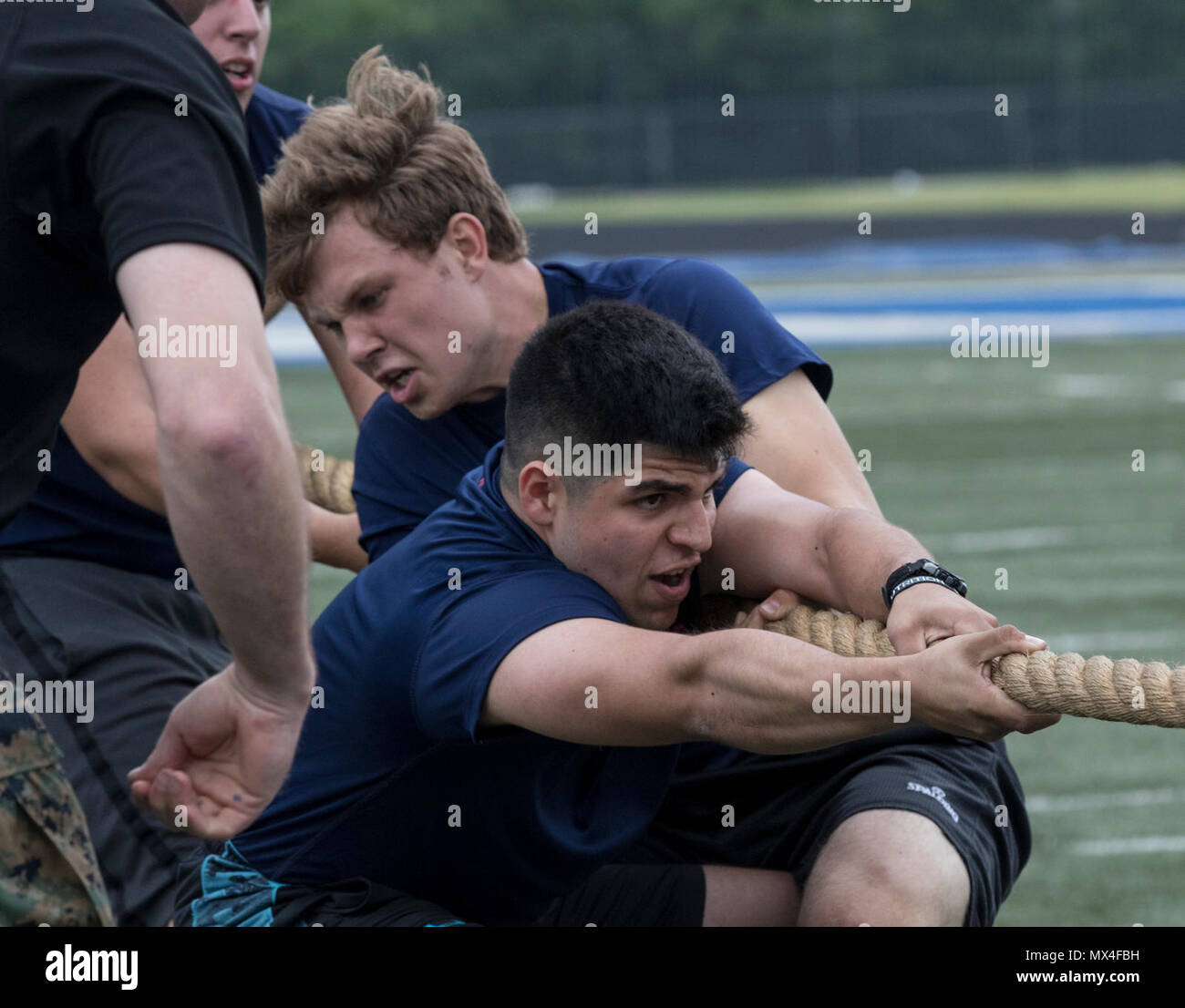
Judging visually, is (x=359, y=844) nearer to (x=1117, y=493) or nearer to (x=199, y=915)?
A: (x=199, y=915)

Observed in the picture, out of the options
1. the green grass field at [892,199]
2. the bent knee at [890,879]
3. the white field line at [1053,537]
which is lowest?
the bent knee at [890,879]

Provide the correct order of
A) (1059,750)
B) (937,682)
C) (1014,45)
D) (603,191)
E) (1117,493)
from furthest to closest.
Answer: (1014,45)
(603,191)
(1117,493)
(1059,750)
(937,682)

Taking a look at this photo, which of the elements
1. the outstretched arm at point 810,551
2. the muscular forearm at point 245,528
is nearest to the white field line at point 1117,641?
the outstretched arm at point 810,551

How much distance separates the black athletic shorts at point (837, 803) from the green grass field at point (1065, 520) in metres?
1.72

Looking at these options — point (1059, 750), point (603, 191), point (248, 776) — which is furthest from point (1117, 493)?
point (603, 191)

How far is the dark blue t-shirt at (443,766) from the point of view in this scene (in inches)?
112

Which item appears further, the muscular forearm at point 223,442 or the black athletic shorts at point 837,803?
the black athletic shorts at point 837,803

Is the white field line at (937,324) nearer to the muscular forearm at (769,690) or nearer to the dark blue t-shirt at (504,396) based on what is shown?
the dark blue t-shirt at (504,396)

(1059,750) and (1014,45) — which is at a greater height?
(1014,45)

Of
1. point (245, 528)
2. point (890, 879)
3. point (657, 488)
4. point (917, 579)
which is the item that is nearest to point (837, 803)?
point (890, 879)

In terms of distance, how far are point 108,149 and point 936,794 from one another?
1866 mm

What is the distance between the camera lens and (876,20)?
4312 centimetres

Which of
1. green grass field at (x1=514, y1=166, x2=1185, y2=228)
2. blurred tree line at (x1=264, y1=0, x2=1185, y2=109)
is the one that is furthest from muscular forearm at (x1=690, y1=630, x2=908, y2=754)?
blurred tree line at (x1=264, y1=0, x2=1185, y2=109)
